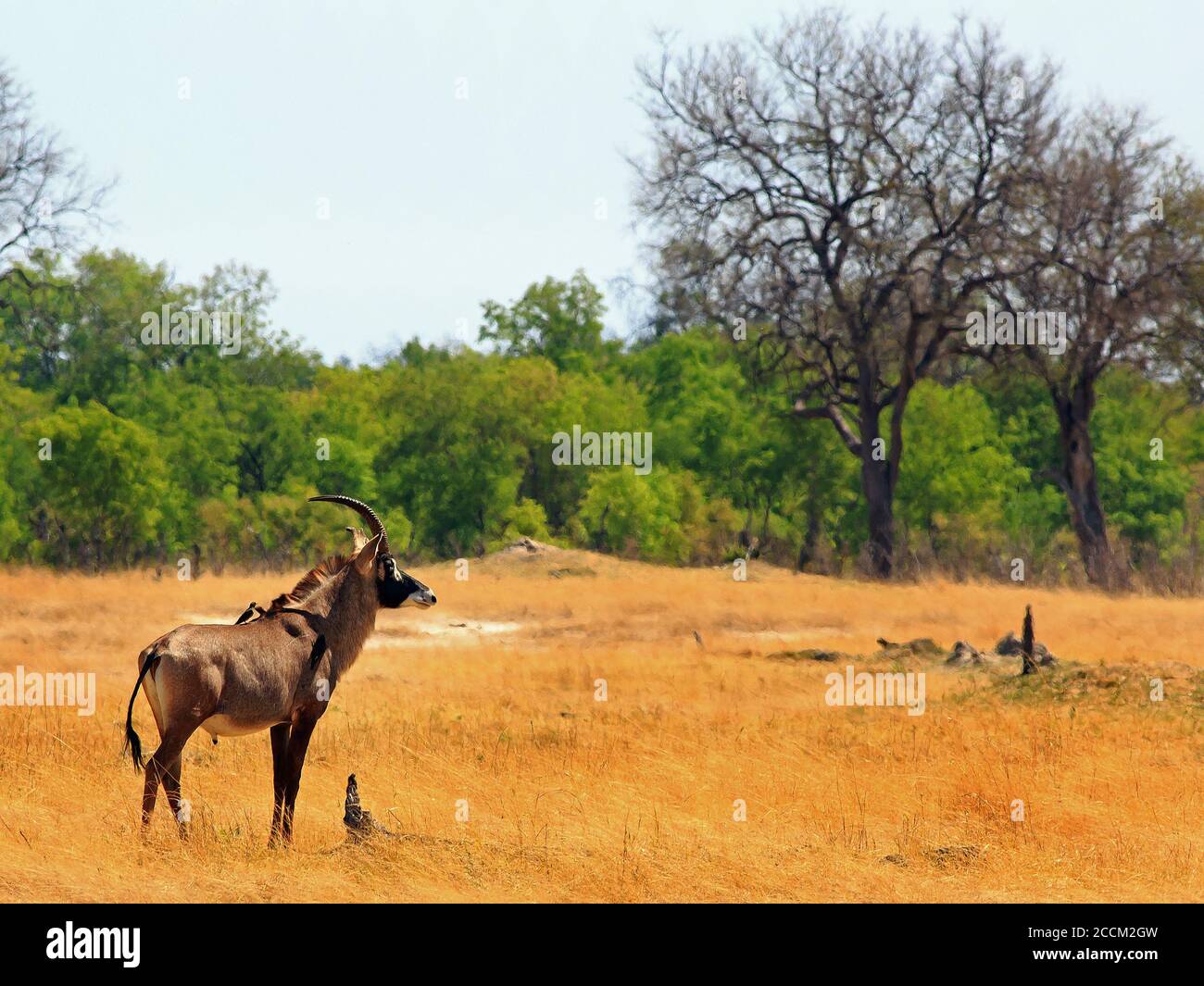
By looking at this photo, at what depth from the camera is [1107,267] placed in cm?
4441

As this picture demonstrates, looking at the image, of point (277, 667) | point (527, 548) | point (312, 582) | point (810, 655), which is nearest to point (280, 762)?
point (277, 667)

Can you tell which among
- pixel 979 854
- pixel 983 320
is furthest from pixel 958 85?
pixel 979 854

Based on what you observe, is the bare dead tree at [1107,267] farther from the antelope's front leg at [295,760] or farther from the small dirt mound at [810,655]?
the antelope's front leg at [295,760]

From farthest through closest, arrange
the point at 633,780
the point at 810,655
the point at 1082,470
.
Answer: the point at 1082,470, the point at 810,655, the point at 633,780

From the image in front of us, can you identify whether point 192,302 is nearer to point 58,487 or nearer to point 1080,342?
point 58,487

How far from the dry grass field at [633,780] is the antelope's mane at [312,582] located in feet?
4.87

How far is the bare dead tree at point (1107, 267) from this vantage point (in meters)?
44.3

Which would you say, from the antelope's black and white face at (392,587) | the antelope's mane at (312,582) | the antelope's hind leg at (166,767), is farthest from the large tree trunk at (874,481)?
the antelope's hind leg at (166,767)

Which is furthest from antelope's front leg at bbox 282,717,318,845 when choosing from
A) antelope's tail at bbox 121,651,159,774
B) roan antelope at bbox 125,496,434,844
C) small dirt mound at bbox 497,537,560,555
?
small dirt mound at bbox 497,537,560,555

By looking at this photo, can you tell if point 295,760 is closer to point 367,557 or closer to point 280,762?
point 280,762

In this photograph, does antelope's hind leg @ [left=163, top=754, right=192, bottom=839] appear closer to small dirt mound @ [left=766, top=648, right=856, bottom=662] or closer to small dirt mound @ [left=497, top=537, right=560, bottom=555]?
small dirt mound @ [left=766, top=648, right=856, bottom=662]

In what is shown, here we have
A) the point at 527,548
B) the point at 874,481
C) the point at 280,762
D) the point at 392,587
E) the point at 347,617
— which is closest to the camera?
the point at 280,762

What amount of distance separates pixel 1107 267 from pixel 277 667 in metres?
38.8

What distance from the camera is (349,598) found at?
10.9 meters
